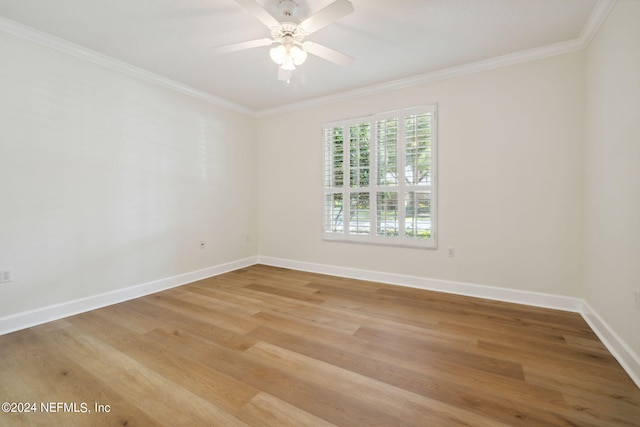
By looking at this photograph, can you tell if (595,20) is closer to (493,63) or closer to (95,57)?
(493,63)

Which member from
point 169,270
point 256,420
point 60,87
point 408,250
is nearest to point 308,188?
point 408,250

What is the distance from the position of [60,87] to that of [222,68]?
1.49m

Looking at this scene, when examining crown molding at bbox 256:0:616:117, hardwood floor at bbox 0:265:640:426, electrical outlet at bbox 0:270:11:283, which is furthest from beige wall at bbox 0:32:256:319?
crown molding at bbox 256:0:616:117

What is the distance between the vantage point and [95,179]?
110 inches

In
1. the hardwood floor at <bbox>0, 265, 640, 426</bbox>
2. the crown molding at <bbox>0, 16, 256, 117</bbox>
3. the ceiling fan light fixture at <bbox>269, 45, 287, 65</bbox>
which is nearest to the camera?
the hardwood floor at <bbox>0, 265, 640, 426</bbox>

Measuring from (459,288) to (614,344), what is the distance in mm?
1316

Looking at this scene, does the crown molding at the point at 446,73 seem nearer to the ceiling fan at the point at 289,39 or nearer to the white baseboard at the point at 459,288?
the ceiling fan at the point at 289,39

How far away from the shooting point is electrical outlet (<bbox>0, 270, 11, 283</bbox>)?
7.43ft

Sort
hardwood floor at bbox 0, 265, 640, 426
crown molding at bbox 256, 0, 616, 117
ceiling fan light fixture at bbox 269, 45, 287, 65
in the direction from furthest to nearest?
crown molding at bbox 256, 0, 616, 117 < ceiling fan light fixture at bbox 269, 45, 287, 65 < hardwood floor at bbox 0, 265, 640, 426

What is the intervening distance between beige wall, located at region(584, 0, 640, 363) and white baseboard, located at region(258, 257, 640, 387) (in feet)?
0.25

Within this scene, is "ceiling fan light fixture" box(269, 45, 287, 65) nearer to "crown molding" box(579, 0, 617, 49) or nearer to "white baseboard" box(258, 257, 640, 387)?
"crown molding" box(579, 0, 617, 49)

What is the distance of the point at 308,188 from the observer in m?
4.21

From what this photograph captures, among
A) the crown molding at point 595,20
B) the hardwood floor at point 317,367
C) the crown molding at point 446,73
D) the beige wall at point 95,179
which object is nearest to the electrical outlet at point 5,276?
the beige wall at point 95,179

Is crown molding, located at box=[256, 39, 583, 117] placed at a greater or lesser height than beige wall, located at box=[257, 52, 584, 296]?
greater
